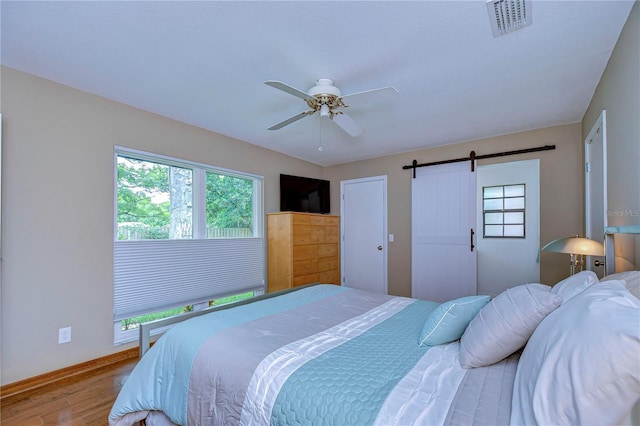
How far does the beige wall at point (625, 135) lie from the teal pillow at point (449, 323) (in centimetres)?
100

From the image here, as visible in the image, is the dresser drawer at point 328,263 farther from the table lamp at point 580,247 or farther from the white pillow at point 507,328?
the white pillow at point 507,328

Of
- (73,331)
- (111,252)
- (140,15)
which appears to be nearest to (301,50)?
(140,15)

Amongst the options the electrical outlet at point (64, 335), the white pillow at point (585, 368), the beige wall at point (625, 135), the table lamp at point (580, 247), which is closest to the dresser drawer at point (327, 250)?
the table lamp at point (580, 247)

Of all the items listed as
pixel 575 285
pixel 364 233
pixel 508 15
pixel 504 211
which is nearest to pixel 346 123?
pixel 508 15

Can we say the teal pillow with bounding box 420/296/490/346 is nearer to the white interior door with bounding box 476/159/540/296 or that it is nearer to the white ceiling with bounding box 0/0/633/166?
the white ceiling with bounding box 0/0/633/166

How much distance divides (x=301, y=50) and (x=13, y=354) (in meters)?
3.07

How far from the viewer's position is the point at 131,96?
2660 millimetres

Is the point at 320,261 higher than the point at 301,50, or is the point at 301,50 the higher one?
the point at 301,50

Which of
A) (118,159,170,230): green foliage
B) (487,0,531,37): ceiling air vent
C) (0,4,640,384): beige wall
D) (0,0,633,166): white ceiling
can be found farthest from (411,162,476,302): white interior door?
(118,159,170,230): green foliage

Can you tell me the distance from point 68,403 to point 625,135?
159 inches

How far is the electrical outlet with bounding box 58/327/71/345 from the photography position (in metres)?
2.40

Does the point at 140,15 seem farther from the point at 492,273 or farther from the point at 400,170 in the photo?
the point at 492,273

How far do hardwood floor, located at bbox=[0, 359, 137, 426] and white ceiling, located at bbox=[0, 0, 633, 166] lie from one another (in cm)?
243

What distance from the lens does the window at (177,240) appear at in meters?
2.84
